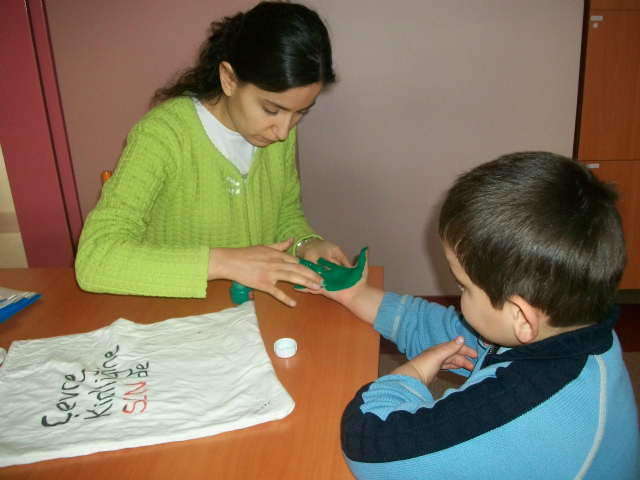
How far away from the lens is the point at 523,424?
0.67 meters

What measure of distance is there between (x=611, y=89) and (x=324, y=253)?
6.13 feet

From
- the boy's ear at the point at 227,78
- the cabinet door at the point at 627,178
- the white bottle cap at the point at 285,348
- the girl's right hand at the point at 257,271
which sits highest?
the boy's ear at the point at 227,78

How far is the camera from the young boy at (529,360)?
673mm

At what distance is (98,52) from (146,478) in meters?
1.84

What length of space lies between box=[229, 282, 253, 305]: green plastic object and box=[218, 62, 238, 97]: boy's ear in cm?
44

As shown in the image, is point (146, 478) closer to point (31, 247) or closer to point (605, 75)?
point (31, 247)

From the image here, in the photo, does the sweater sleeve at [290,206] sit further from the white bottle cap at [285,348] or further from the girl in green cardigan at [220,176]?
the white bottle cap at [285,348]

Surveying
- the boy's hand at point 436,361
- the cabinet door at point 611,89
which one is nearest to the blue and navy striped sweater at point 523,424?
the boy's hand at point 436,361

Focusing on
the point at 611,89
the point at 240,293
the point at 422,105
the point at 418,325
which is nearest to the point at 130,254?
the point at 240,293

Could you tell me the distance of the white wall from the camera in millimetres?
2383

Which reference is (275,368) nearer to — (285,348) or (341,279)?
(285,348)

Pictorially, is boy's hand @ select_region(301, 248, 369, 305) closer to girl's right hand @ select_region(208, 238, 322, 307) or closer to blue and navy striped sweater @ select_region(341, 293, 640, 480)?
girl's right hand @ select_region(208, 238, 322, 307)

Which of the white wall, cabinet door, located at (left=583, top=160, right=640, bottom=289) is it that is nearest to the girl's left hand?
the white wall

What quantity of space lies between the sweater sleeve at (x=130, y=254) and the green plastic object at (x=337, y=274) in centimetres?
25
